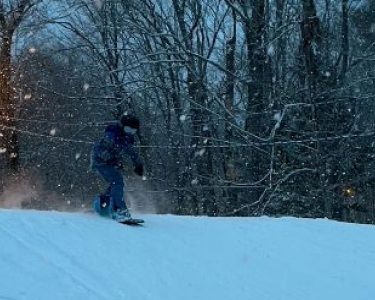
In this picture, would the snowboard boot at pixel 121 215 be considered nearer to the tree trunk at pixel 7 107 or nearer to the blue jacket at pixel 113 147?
the blue jacket at pixel 113 147

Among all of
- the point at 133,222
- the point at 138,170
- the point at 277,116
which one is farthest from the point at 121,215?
the point at 277,116

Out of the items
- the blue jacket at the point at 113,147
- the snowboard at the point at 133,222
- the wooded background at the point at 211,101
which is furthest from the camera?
the wooded background at the point at 211,101

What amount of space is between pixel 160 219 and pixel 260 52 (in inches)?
496

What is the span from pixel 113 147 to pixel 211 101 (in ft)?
47.2

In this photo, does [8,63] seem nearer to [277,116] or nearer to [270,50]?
[270,50]

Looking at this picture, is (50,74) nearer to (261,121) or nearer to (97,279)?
(261,121)

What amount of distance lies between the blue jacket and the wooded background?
29.8 ft

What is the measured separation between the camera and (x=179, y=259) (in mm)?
7980

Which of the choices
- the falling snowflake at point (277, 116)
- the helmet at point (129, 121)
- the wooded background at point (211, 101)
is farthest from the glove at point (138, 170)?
the falling snowflake at point (277, 116)

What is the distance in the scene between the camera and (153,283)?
270 inches

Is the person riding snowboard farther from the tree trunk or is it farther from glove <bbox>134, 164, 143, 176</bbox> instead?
the tree trunk

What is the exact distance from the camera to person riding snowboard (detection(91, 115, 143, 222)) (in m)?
9.45

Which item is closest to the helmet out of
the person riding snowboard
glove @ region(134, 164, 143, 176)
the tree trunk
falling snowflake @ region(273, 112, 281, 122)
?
the person riding snowboard

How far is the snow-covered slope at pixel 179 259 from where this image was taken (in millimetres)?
6555
